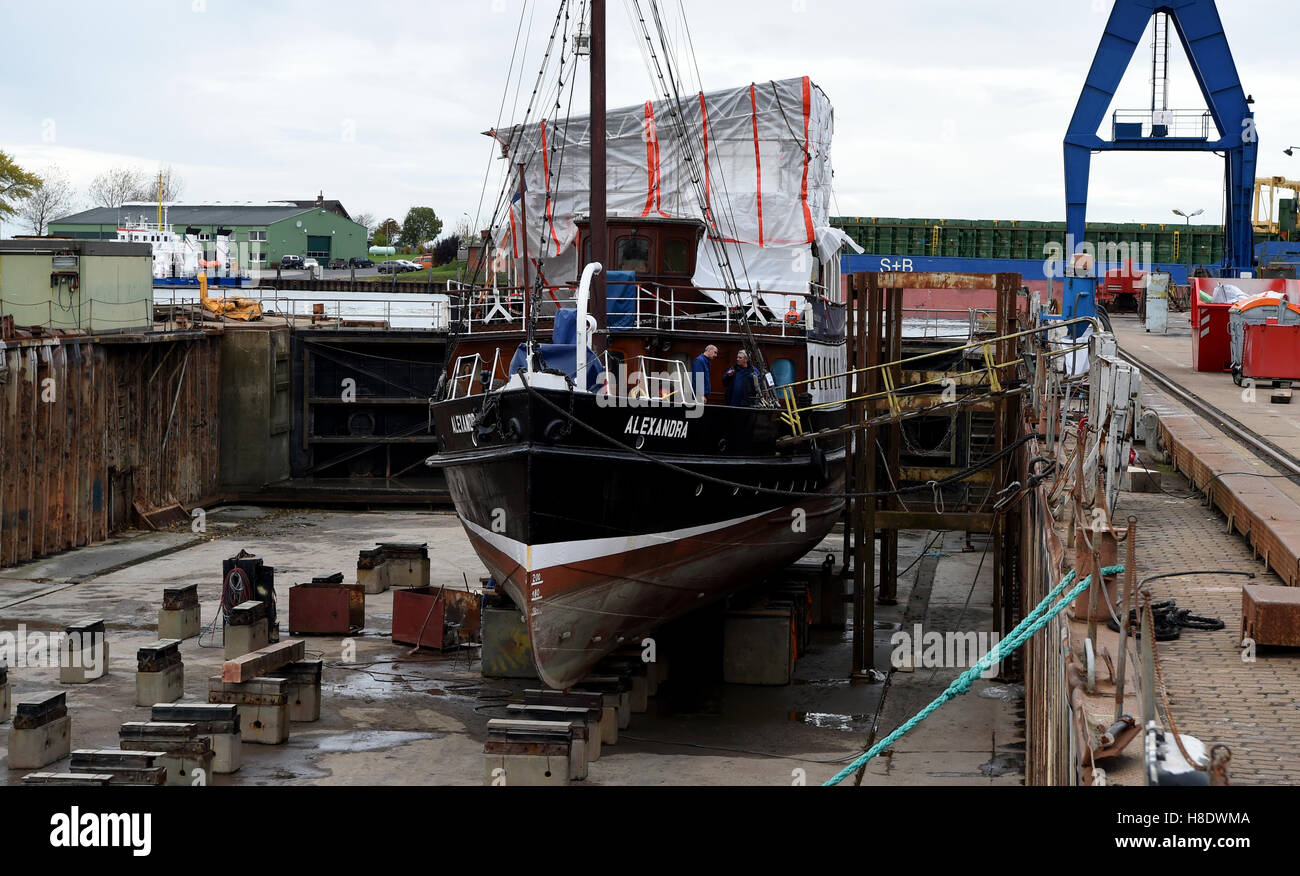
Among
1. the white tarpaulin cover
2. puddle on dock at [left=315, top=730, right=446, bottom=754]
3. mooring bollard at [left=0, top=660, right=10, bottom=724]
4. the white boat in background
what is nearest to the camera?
puddle on dock at [left=315, top=730, right=446, bottom=754]

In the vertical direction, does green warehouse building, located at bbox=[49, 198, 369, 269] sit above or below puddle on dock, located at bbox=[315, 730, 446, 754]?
above

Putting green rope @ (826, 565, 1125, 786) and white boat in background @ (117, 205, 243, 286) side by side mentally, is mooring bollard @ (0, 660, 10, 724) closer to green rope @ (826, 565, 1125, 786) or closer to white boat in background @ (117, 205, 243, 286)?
green rope @ (826, 565, 1125, 786)

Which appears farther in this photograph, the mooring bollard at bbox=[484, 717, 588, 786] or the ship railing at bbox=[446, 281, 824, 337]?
the ship railing at bbox=[446, 281, 824, 337]

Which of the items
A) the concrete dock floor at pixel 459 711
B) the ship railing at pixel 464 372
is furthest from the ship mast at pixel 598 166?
the concrete dock floor at pixel 459 711

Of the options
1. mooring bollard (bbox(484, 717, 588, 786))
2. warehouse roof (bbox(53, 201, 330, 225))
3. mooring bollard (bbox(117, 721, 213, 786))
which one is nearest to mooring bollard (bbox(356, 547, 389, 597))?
mooring bollard (bbox(117, 721, 213, 786))

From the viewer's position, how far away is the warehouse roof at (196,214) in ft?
271

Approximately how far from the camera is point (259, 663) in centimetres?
1535

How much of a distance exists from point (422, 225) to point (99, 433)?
98649 millimetres

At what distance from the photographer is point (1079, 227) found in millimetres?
42406

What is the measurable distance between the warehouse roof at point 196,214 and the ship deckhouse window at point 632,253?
68.1 meters

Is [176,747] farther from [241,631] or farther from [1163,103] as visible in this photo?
[1163,103]

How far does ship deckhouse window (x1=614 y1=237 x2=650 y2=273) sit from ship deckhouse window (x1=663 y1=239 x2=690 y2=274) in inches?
11.9

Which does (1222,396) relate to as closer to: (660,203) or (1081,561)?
(660,203)

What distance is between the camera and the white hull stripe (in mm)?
14703
